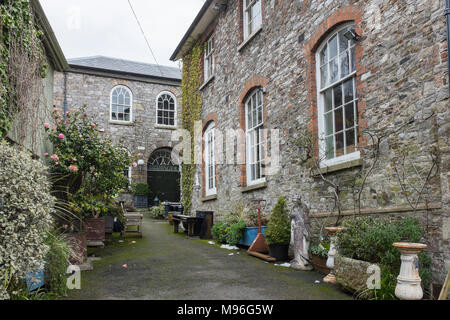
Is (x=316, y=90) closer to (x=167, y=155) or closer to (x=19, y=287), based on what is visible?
(x=19, y=287)

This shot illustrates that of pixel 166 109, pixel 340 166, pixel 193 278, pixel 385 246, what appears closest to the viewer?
pixel 385 246

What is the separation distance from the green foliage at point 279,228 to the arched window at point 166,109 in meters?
14.7

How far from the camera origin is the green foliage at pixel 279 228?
6.18 meters

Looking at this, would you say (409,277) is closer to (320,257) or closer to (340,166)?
(320,257)

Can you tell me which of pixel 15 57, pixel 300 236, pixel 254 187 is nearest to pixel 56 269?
pixel 15 57

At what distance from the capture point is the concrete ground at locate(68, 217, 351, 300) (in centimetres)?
418

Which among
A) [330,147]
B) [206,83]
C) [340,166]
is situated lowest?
[340,166]

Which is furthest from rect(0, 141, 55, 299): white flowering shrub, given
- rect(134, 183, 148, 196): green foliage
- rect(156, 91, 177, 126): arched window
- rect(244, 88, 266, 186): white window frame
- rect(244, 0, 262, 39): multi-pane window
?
rect(156, 91, 177, 126): arched window

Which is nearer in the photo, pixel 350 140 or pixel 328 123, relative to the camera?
pixel 350 140

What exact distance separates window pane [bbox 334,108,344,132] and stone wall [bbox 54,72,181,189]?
13960 millimetres

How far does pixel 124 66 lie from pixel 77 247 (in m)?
16.3

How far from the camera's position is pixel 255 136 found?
337 inches

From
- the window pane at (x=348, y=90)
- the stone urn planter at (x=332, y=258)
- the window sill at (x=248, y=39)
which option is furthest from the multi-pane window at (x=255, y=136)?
the stone urn planter at (x=332, y=258)

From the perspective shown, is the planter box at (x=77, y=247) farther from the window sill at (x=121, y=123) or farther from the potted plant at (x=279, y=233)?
the window sill at (x=121, y=123)
